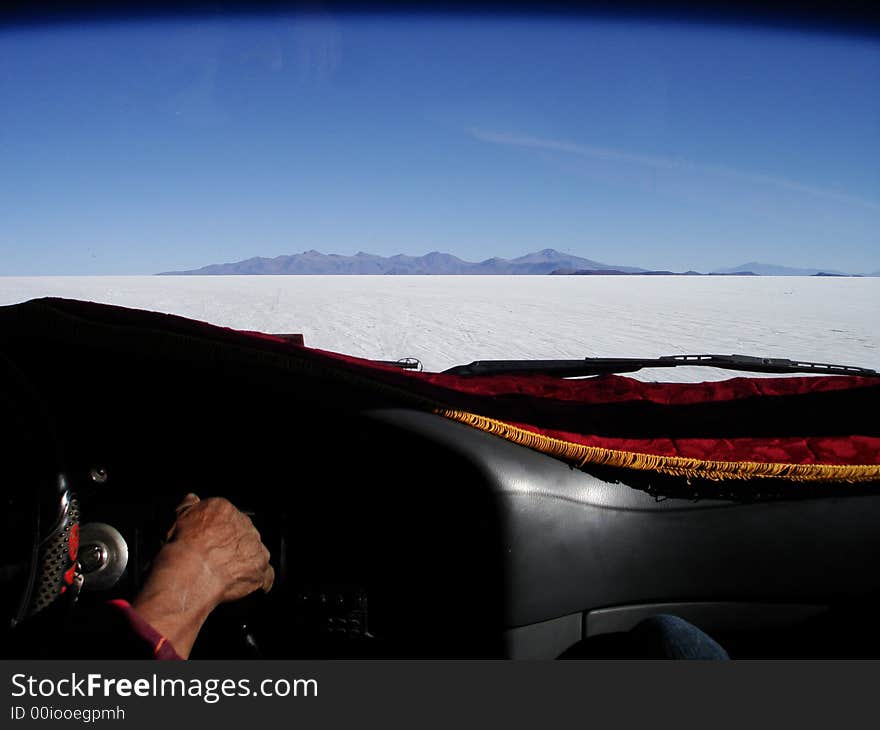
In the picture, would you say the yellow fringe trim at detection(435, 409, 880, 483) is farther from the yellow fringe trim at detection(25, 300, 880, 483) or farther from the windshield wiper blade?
the windshield wiper blade

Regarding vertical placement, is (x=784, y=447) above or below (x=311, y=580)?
above

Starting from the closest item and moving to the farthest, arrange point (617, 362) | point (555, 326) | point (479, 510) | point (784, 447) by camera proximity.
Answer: point (479, 510)
point (784, 447)
point (617, 362)
point (555, 326)

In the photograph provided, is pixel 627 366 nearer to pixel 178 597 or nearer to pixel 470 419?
pixel 470 419

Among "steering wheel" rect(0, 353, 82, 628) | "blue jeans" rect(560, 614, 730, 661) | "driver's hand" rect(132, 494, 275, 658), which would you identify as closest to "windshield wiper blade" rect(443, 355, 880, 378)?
"driver's hand" rect(132, 494, 275, 658)

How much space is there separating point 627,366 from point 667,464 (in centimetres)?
159

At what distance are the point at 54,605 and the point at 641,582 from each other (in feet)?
4.10

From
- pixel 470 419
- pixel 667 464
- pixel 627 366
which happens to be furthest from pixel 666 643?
pixel 627 366

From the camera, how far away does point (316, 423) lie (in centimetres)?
174

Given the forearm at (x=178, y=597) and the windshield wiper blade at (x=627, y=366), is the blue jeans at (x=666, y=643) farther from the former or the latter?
the windshield wiper blade at (x=627, y=366)

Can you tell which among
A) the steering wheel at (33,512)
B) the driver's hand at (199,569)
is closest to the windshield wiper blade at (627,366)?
the driver's hand at (199,569)

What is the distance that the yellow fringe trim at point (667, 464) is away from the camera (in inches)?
66.4

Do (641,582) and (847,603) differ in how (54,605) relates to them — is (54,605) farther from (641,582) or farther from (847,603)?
(847,603)

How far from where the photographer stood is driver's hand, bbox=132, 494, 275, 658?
1.38 meters

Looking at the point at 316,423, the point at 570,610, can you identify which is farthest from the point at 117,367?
the point at 570,610
